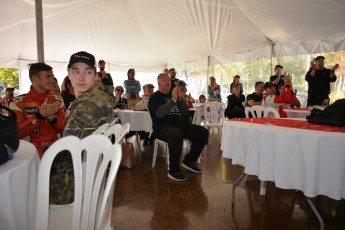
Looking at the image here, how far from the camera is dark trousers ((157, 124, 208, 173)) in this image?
324cm

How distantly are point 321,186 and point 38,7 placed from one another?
5809mm

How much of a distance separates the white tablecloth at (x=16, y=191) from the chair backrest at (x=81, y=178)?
0.06 metres

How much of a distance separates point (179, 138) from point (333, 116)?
172cm

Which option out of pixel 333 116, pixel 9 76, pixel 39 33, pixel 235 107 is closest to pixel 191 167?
pixel 333 116

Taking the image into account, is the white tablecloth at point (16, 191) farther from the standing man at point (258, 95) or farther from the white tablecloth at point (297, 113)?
the standing man at point (258, 95)

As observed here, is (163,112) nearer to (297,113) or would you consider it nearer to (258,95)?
(297,113)

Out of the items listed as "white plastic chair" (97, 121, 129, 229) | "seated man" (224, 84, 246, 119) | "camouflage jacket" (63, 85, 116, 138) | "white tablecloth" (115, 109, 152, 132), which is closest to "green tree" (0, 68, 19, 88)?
"white tablecloth" (115, 109, 152, 132)

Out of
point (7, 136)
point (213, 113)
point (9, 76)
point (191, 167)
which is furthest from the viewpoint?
point (9, 76)

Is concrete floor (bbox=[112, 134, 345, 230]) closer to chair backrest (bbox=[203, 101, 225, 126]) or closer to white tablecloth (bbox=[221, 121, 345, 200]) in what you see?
white tablecloth (bbox=[221, 121, 345, 200])

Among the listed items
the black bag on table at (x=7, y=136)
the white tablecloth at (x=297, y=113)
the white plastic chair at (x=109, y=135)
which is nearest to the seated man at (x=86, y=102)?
the white plastic chair at (x=109, y=135)

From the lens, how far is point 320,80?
516 cm

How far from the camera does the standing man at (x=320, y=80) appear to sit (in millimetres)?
5066

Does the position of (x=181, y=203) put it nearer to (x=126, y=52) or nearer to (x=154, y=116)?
(x=154, y=116)

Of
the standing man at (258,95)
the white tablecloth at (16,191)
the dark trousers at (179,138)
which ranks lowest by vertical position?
the dark trousers at (179,138)
